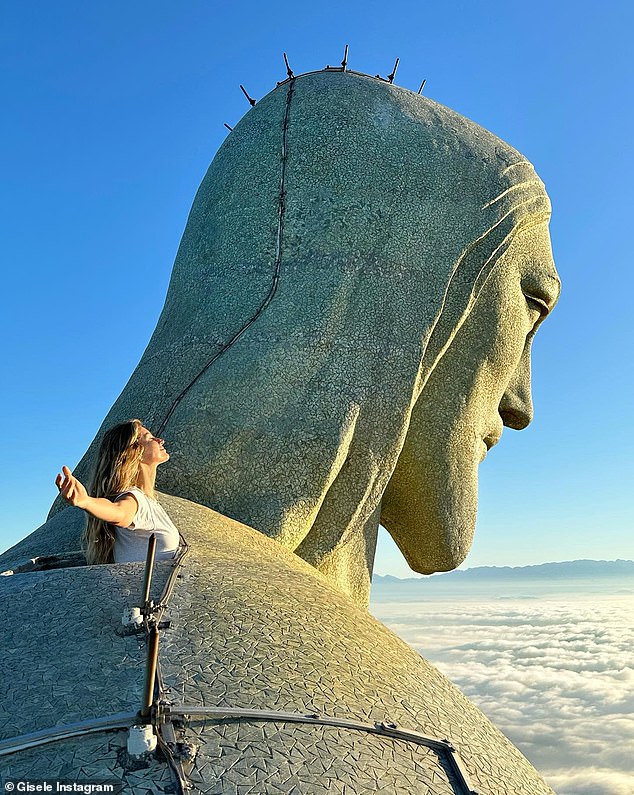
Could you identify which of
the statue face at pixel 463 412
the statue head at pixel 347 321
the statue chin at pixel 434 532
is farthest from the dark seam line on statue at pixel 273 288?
the statue chin at pixel 434 532

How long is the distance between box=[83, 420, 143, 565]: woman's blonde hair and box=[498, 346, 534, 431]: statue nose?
3.29m

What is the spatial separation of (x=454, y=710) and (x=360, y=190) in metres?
3.30

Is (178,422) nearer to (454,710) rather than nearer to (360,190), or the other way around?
(360,190)

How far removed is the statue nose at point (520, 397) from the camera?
633 cm

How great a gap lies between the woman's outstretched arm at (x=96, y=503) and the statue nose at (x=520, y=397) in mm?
3586

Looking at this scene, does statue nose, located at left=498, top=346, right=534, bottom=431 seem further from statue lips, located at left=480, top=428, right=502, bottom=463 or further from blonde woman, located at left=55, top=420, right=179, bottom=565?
blonde woman, located at left=55, top=420, right=179, bottom=565

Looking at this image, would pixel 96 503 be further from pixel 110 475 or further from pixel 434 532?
pixel 434 532

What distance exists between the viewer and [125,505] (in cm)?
323

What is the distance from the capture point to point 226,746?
205cm

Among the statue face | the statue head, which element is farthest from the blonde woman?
the statue face

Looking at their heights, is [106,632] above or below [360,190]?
below

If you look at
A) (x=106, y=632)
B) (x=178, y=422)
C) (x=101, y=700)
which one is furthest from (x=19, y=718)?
(x=178, y=422)

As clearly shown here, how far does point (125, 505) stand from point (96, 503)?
0.89 feet

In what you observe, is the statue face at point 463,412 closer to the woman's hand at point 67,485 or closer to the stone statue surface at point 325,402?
the stone statue surface at point 325,402
